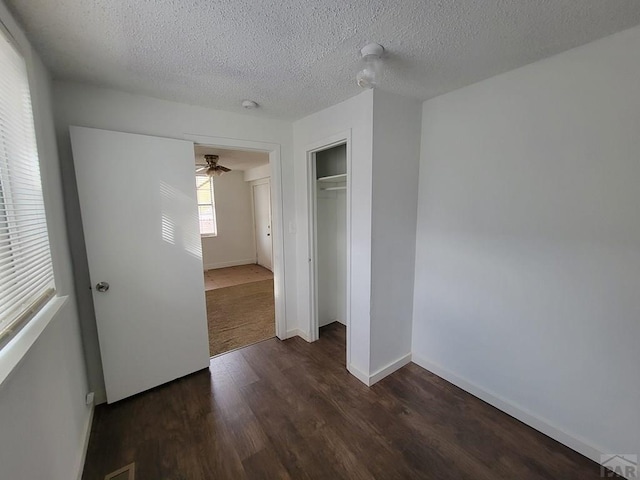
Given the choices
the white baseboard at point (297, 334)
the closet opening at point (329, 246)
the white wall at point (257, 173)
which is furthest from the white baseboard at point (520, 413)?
the white wall at point (257, 173)

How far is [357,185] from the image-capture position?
208 centimetres

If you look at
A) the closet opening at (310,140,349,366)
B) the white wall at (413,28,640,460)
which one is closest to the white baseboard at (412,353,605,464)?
the white wall at (413,28,640,460)

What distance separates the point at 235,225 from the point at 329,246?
3.79 m

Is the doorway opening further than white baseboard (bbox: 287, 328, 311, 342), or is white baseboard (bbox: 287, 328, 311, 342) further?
the doorway opening

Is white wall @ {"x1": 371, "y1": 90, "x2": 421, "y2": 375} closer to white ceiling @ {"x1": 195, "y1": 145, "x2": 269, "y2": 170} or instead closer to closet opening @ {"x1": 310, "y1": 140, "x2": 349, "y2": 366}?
closet opening @ {"x1": 310, "y1": 140, "x2": 349, "y2": 366}

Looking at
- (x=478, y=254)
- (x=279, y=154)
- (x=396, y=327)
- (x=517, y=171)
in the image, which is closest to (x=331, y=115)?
(x=279, y=154)

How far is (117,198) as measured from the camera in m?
1.89

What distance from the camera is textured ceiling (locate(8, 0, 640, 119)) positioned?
1123 mm

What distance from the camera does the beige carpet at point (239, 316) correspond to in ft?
9.57

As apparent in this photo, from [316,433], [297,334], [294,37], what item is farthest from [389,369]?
[294,37]

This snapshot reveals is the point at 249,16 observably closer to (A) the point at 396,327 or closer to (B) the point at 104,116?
(B) the point at 104,116

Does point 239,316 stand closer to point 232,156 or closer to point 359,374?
point 359,374

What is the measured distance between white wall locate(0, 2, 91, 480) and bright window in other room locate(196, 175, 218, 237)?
4.30m

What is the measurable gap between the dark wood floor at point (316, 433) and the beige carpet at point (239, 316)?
1.85ft
